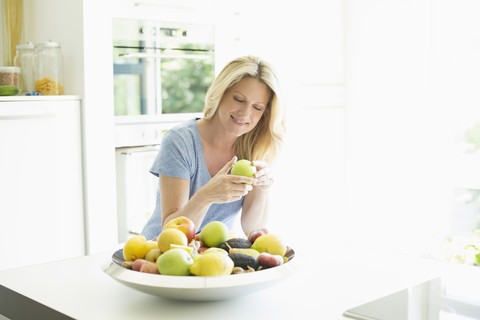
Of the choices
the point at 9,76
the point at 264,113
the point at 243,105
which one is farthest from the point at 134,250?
the point at 9,76

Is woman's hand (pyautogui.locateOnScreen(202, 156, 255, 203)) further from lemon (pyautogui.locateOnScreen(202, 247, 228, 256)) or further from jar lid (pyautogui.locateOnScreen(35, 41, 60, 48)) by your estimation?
jar lid (pyautogui.locateOnScreen(35, 41, 60, 48))

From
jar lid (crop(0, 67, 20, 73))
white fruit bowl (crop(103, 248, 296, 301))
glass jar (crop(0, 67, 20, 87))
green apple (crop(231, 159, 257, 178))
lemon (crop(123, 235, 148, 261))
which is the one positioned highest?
jar lid (crop(0, 67, 20, 73))

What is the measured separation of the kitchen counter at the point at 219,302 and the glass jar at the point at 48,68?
1603mm

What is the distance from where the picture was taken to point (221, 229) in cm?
141

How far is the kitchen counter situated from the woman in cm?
58

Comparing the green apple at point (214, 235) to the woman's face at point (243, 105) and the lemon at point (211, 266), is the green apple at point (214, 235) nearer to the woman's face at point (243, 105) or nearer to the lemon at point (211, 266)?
the lemon at point (211, 266)

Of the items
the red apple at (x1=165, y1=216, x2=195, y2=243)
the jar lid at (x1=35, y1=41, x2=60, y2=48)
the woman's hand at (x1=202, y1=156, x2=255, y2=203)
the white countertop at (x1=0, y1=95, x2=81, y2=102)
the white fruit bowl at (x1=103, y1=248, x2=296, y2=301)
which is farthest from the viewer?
the jar lid at (x1=35, y1=41, x2=60, y2=48)

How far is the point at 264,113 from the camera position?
92.7 inches

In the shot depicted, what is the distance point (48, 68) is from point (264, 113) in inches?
49.2

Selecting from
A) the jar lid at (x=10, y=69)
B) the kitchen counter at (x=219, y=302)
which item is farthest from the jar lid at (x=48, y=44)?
the kitchen counter at (x=219, y=302)

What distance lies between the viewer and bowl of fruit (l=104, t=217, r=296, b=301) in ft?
3.93

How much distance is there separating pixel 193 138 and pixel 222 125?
126mm

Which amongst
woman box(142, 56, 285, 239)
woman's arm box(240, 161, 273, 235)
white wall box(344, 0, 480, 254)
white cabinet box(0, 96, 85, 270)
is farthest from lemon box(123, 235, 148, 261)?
white wall box(344, 0, 480, 254)

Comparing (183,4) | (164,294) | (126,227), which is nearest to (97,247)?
(126,227)
